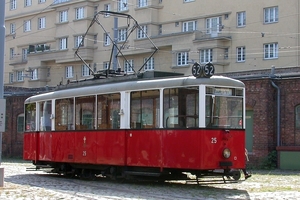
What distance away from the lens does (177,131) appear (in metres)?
16.7

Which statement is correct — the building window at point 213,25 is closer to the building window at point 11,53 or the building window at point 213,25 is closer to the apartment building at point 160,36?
the apartment building at point 160,36

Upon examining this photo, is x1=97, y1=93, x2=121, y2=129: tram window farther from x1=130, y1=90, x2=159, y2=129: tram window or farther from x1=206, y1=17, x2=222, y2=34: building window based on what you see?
x1=206, y1=17, x2=222, y2=34: building window

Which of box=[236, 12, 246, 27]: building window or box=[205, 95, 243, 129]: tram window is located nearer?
box=[205, 95, 243, 129]: tram window

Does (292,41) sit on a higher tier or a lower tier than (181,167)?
higher

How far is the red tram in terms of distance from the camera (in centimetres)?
1644

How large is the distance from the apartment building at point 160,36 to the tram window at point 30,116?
1979 centimetres

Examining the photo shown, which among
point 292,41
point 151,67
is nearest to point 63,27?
point 151,67

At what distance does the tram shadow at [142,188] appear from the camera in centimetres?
1531

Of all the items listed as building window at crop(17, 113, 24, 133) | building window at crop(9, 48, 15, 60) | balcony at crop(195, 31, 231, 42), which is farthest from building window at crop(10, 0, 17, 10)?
building window at crop(17, 113, 24, 133)

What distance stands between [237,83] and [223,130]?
1481 millimetres

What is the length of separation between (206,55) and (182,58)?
310 cm

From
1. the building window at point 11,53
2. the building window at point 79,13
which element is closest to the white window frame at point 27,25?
the building window at point 11,53

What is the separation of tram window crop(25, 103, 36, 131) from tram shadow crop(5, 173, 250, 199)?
2.77 meters

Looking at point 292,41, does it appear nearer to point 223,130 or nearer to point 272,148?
point 272,148
